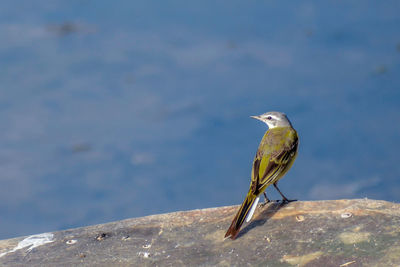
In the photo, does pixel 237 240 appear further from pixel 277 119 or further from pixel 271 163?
pixel 277 119

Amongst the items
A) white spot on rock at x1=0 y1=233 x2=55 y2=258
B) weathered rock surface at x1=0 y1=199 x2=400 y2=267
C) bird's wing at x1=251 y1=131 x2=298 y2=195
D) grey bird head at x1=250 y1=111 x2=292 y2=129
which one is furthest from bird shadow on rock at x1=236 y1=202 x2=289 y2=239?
white spot on rock at x1=0 y1=233 x2=55 y2=258

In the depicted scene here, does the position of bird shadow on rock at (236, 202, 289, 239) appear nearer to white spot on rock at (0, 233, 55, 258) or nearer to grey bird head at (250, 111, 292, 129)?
grey bird head at (250, 111, 292, 129)

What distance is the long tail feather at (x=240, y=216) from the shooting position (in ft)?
15.9

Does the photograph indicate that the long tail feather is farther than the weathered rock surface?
Yes

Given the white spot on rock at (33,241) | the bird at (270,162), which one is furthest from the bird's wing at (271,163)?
the white spot on rock at (33,241)

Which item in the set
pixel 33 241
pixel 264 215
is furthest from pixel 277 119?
pixel 33 241

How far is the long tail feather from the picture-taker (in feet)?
15.9

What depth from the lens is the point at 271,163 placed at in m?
5.68

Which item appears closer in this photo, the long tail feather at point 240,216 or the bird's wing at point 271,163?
the long tail feather at point 240,216

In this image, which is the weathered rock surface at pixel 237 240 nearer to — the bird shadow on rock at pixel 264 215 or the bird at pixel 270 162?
the bird shadow on rock at pixel 264 215

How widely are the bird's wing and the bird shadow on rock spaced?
195mm

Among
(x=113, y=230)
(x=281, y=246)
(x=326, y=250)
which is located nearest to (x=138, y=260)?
(x=113, y=230)

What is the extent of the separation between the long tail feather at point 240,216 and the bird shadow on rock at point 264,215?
0.06m

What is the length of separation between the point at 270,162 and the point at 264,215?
25.5 inches
